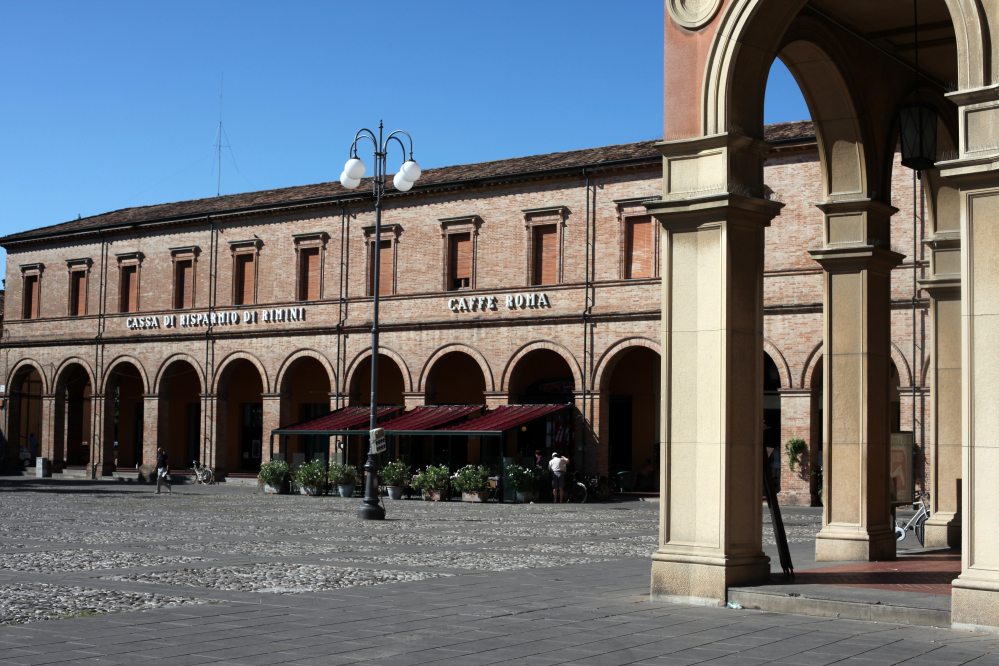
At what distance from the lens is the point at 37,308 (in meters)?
44.8

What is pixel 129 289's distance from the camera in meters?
42.1

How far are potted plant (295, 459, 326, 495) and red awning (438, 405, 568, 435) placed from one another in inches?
158

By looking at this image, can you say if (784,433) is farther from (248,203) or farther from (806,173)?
(248,203)

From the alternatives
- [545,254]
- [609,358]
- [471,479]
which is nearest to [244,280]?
[545,254]

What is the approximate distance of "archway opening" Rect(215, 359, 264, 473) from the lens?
42.2 meters

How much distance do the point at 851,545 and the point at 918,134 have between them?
172 inches

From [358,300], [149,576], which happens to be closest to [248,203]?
[358,300]

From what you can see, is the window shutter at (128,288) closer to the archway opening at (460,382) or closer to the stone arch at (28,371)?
the stone arch at (28,371)

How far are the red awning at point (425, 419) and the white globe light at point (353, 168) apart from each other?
40.5 ft

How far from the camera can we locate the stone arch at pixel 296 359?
120 ft

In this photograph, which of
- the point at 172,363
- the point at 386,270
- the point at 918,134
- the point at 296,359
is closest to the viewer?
the point at 918,134

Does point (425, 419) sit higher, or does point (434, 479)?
point (425, 419)

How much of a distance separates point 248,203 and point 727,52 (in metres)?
A: 31.8

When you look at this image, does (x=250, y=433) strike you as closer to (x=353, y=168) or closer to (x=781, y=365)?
(x=781, y=365)
